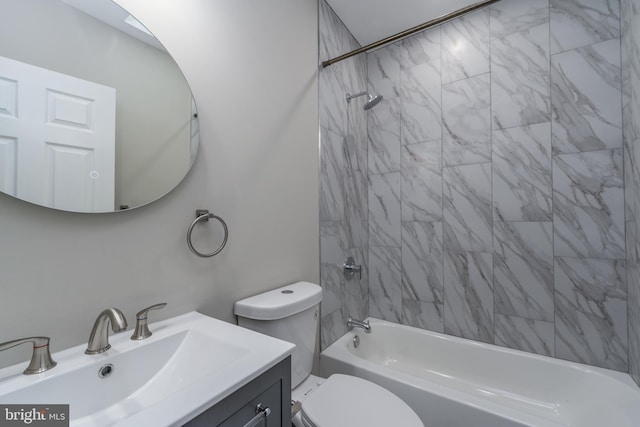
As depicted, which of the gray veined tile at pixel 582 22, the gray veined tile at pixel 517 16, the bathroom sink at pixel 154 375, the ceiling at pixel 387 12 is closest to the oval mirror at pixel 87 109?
the bathroom sink at pixel 154 375

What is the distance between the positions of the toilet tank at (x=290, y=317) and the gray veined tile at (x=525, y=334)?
130 cm

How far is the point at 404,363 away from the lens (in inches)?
77.0

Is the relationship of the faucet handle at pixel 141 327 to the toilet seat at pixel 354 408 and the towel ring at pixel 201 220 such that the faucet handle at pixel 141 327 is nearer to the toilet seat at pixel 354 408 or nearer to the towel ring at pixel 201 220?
the towel ring at pixel 201 220

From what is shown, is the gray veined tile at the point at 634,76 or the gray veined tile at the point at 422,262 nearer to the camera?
the gray veined tile at the point at 634,76

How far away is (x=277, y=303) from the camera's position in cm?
112

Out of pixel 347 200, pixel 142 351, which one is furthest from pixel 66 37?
pixel 347 200

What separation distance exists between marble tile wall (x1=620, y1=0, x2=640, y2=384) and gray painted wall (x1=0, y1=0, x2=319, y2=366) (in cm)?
158

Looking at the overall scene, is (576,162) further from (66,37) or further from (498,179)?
(66,37)

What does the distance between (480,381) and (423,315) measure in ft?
1.63

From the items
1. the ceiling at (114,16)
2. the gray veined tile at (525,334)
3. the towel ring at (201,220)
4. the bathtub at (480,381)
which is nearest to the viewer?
the ceiling at (114,16)

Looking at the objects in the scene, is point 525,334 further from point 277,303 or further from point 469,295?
point 277,303

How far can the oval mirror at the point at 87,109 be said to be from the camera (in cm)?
64

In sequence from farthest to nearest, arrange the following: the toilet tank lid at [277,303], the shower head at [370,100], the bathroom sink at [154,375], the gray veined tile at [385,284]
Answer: the gray veined tile at [385,284]
the shower head at [370,100]
the toilet tank lid at [277,303]
the bathroom sink at [154,375]

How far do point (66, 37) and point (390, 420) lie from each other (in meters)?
1.61
